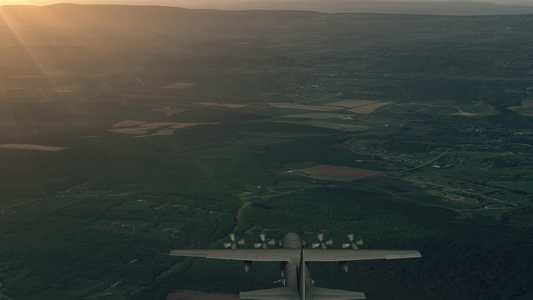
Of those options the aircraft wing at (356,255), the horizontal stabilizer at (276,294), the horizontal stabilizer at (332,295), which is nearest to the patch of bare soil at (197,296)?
the aircraft wing at (356,255)

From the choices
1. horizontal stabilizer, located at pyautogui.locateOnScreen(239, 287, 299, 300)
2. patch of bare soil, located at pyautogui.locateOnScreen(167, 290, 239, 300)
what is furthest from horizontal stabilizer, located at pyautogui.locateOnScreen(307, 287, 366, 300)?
patch of bare soil, located at pyautogui.locateOnScreen(167, 290, 239, 300)

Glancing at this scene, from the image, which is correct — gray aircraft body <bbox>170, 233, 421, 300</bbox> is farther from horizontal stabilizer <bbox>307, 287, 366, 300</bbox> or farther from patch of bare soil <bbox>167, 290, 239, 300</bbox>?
patch of bare soil <bbox>167, 290, 239, 300</bbox>

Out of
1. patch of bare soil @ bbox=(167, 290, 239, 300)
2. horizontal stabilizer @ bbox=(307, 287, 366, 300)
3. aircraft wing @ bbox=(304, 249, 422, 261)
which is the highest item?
aircraft wing @ bbox=(304, 249, 422, 261)

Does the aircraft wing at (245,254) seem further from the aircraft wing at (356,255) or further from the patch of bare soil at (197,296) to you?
the patch of bare soil at (197,296)

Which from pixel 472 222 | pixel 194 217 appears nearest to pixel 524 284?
pixel 472 222

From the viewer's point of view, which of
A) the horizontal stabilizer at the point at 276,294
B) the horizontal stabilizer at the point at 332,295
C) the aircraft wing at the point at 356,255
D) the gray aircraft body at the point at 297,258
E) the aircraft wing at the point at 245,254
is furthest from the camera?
the aircraft wing at the point at 245,254

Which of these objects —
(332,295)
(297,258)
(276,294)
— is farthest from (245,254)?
(332,295)

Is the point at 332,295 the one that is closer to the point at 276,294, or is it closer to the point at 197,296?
the point at 276,294
